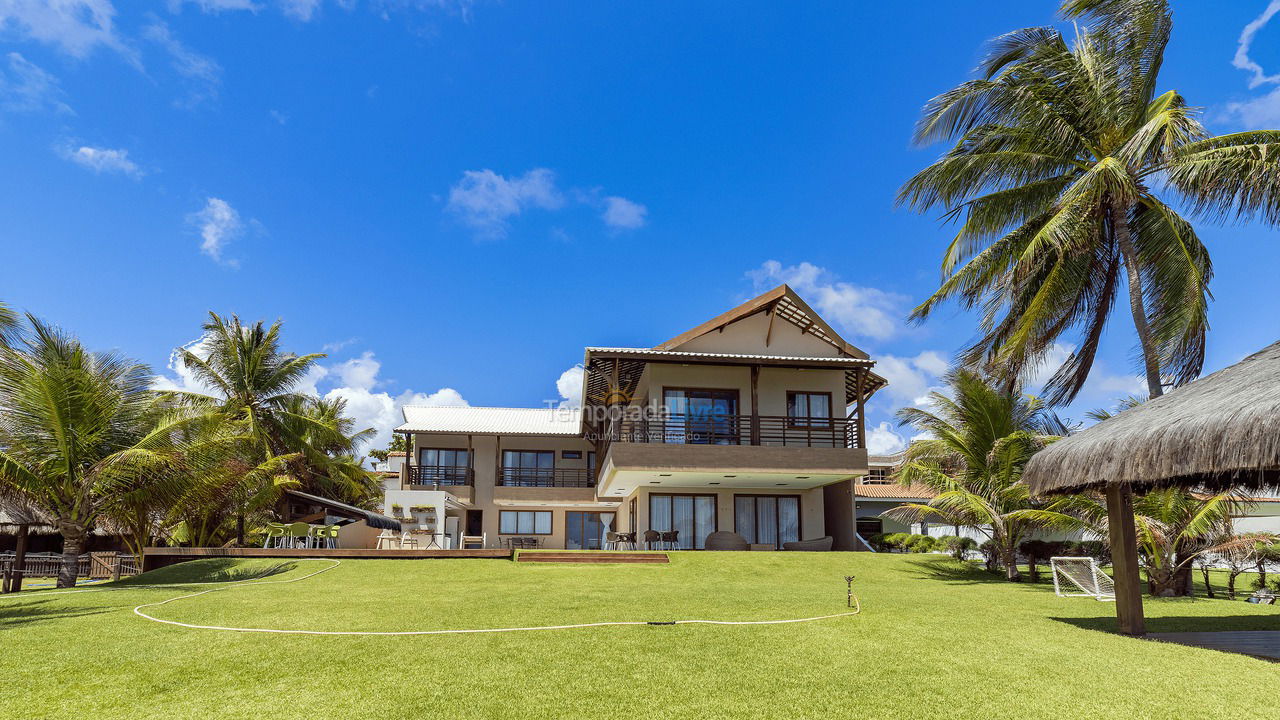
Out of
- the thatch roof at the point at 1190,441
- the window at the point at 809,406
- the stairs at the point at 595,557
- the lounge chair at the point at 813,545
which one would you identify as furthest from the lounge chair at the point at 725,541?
the thatch roof at the point at 1190,441

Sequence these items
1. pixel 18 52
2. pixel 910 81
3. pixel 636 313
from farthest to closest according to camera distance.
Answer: pixel 636 313, pixel 910 81, pixel 18 52

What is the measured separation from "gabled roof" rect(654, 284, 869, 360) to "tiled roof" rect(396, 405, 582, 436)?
875 centimetres

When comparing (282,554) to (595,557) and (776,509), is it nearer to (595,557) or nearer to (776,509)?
(595,557)

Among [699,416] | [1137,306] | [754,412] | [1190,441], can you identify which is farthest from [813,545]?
[1190,441]

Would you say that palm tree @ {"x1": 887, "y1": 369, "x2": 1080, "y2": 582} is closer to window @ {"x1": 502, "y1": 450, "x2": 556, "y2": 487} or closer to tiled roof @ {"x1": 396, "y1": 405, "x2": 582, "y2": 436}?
tiled roof @ {"x1": 396, "y1": 405, "x2": 582, "y2": 436}

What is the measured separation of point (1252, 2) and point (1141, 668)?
1248 centimetres

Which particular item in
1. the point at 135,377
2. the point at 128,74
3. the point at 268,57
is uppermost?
the point at 268,57

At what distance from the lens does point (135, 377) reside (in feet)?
45.4

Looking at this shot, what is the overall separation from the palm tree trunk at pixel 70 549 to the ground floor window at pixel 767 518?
14862 millimetres

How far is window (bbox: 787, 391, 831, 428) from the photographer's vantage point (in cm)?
2106

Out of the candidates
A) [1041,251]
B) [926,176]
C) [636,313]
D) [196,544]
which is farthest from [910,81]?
[196,544]

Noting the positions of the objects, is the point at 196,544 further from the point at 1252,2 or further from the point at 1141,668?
the point at 1252,2

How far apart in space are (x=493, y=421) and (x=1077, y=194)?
2193 cm

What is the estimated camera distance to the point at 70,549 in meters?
12.7
